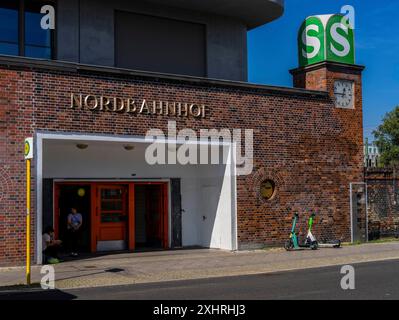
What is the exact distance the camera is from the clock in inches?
854

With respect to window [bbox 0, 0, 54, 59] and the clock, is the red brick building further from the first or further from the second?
window [bbox 0, 0, 54, 59]

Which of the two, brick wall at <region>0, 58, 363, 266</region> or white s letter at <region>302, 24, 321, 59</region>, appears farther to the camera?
white s letter at <region>302, 24, 321, 59</region>

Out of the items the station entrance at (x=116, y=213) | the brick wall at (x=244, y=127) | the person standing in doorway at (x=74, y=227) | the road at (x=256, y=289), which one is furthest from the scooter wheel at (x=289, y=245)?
the person standing in doorway at (x=74, y=227)

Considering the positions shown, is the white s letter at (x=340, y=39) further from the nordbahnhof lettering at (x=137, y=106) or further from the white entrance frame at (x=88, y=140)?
the nordbahnhof lettering at (x=137, y=106)

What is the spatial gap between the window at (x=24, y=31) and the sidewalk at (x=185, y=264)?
7.31 metres

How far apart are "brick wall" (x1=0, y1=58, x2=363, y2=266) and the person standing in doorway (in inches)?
111

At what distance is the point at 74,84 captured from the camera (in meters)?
16.1

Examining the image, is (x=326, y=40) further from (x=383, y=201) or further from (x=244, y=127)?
(x=383, y=201)

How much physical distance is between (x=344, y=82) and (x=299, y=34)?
104 inches

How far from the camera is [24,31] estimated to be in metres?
19.3

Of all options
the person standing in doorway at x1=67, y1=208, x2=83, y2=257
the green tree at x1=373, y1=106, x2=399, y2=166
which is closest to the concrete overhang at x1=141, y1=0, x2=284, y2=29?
the person standing in doorway at x1=67, y1=208, x2=83, y2=257

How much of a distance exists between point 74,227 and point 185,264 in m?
4.07

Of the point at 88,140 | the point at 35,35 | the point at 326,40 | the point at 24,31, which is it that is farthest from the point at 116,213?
the point at 326,40
